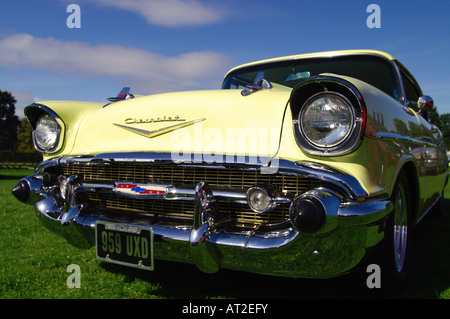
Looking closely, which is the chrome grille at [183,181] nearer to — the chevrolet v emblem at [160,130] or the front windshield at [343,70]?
the chevrolet v emblem at [160,130]

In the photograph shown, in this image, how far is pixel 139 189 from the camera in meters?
2.02

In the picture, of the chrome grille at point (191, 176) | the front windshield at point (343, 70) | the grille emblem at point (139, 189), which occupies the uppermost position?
the front windshield at point (343, 70)

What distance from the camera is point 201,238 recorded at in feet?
5.77

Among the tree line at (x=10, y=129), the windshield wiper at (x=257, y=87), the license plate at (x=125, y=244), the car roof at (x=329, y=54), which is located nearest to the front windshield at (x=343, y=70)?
the car roof at (x=329, y=54)

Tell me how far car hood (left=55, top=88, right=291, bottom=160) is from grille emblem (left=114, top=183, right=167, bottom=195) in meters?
0.19

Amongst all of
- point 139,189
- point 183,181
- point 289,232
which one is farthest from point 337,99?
point 139,189

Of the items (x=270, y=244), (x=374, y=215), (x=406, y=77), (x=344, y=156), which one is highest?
(x=406, y=77)

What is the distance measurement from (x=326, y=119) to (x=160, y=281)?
145 centimetres

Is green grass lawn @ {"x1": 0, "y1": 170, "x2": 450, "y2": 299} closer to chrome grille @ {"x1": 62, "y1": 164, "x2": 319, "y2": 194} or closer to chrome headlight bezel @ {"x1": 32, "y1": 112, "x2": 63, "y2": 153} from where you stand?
chrome grille @ {"x1": 62, "y1": 164, "x2": 319, "y2": 194}

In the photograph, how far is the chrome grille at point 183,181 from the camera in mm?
1821

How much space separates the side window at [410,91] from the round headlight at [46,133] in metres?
2.59
